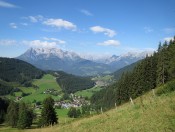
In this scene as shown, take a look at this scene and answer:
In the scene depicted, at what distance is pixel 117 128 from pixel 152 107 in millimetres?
4159

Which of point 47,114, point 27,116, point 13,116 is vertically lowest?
point 13,116

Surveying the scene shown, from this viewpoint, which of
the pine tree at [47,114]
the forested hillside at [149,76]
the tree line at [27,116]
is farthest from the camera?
the forested hillside at [149,76]

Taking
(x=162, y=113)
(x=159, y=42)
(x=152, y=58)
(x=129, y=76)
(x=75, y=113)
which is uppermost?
(x=159, y=42)

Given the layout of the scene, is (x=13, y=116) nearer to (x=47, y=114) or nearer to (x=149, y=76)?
(x=47, y=114)

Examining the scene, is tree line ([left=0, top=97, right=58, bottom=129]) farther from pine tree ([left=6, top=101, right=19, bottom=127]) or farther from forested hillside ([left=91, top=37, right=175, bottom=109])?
forested hillside ([left=91, top=37, right=175, bottom=109])

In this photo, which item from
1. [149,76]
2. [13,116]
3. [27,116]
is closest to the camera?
[149,76]

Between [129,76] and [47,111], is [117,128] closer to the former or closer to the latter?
[47,111]

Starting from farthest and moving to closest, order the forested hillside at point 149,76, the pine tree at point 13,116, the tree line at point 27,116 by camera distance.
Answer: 1. the pine tree at point 13,116
2. the forested hillside at point 149,76
3. the tree line at point 27,116

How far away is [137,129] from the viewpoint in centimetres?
1883

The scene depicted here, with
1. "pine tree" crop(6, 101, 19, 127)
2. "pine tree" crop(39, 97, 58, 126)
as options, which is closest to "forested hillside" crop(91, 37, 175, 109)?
"pine tree" crop(39, 97, 58, 126)

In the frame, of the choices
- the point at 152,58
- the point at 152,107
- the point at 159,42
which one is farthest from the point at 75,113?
the point at 152,107

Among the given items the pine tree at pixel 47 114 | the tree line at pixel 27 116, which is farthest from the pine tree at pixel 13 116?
the pine tree at pixel 47 114

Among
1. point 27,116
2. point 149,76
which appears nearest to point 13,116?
point 27,116

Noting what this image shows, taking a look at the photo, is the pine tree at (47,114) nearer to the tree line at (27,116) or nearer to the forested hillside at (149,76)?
the tree line at (27,116)
